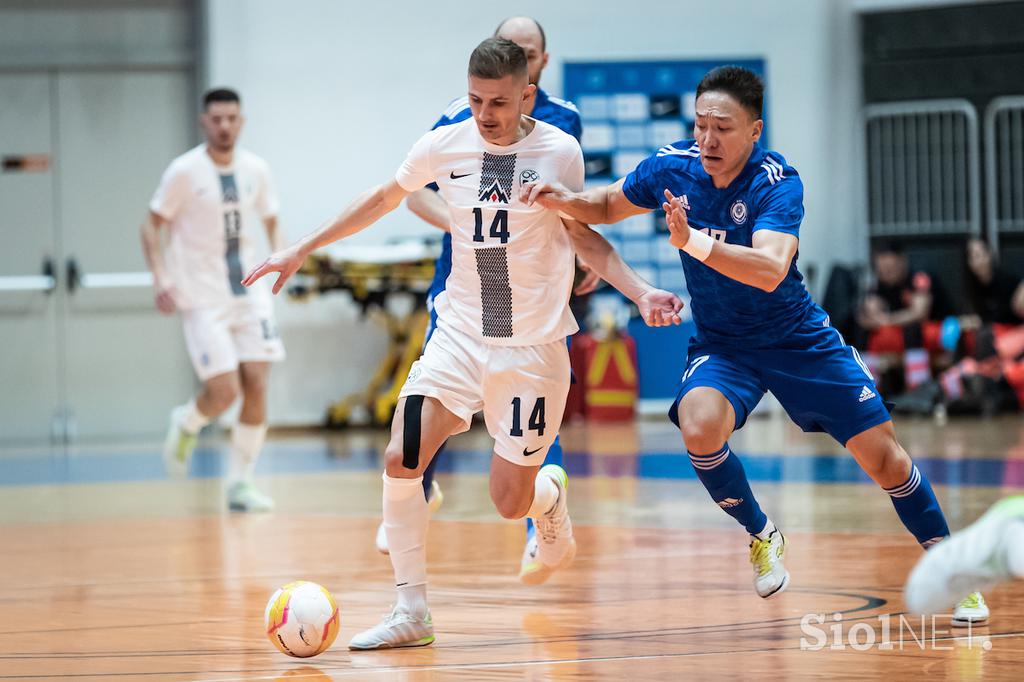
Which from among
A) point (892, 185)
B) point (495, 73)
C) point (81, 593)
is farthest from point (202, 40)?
point (495, 73)

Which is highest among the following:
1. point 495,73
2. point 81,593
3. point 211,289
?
point 495,73

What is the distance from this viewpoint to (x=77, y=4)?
12875mm

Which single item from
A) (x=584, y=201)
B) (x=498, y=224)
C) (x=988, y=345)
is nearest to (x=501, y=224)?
(x=498, y=224)

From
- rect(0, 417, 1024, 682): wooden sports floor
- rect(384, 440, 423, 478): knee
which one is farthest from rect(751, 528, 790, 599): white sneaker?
rect(384, 440, 423, 478): knee

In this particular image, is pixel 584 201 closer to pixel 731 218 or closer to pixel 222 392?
pixel 731 218

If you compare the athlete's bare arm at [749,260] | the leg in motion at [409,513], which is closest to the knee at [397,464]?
the leg in motion at [409,513]

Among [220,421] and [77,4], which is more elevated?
[77,4]

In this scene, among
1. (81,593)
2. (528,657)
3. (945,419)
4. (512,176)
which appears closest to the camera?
(528,657)

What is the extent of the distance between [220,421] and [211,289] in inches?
214

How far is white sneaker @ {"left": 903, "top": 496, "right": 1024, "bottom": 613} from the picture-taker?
2807 mm

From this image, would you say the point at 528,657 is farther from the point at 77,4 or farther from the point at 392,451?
the point at 77,4

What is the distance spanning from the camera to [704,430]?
4246 mm

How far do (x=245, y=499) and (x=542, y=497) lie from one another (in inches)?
128

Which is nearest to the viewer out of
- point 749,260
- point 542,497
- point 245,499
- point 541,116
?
point 749,260
